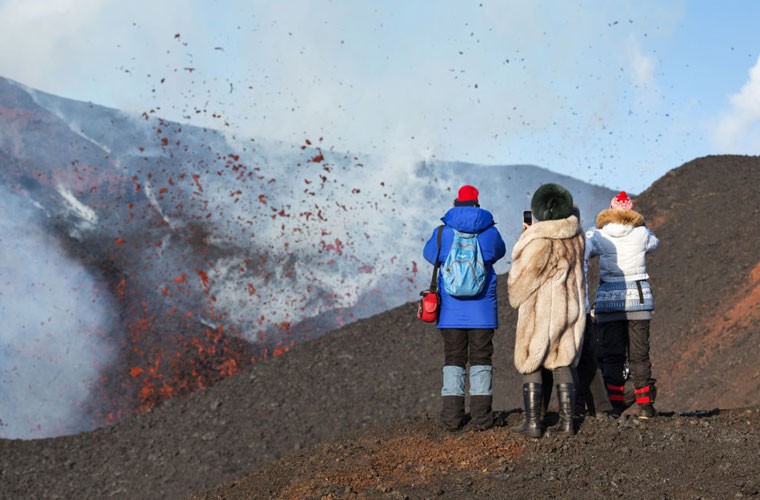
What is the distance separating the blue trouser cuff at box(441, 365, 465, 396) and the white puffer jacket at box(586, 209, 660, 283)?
1.68 m

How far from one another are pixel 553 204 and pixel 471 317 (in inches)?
47.0

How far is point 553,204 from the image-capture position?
7582 millimetres

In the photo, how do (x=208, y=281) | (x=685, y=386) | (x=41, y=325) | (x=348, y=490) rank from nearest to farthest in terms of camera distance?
(x=348, y=490) < (x=685, y=386) < (x=41, y=325) < (x=208, y=281)

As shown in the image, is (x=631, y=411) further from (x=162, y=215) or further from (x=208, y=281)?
(x=162, y=215)

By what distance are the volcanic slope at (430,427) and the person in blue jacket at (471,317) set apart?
39cm

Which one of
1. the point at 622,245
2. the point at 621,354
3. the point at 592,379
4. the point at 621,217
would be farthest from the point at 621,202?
the point at 592,379

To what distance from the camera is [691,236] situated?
833 inches

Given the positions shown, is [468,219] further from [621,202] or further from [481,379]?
[621,202]

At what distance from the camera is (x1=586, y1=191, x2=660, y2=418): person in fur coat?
27.6 feet

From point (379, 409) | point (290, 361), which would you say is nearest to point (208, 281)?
point (290, 361)

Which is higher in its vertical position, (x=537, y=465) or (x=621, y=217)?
(x=621, y=217)

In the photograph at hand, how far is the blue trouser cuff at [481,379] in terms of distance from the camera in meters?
7.91

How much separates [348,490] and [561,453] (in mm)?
1745

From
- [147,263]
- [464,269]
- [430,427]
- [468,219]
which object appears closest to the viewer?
[464,269]
